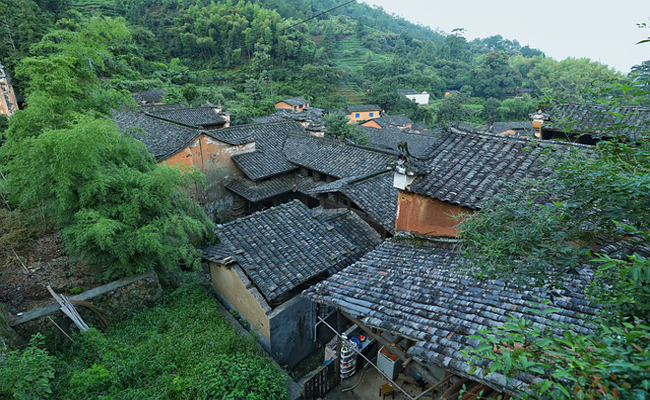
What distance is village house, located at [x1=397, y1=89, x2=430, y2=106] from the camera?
2943 inches

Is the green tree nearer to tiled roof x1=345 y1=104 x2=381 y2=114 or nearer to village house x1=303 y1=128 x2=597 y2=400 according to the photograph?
village house x1=303 y1=128 x2=597 y2=400

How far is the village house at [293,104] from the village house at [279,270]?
4745cm

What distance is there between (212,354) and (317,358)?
345 centimetres

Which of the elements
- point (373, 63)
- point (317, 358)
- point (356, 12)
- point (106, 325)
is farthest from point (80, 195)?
point (356, 12)

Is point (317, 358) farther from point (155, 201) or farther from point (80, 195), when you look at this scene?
point (80, 195)

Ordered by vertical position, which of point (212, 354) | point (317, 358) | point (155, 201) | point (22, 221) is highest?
point (155, 201)

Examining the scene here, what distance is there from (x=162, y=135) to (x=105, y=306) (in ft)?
40.8

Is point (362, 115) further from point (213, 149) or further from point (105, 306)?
point (105, 306)

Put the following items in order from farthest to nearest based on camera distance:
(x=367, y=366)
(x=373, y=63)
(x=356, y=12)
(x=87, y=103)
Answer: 1. (x=356, y=12)
2. (x=373, y=63)
3. (x=87, y=103)
4. (x=367, y=366)

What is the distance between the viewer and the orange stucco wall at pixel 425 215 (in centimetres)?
794

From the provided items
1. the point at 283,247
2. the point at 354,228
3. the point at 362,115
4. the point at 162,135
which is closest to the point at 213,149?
the point at 162,135

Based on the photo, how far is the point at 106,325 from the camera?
814 cm

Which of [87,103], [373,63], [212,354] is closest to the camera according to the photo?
[212,354]

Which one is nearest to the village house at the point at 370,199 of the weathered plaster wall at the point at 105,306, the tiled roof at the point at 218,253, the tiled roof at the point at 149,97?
the tiled roof at the point at 218,253
